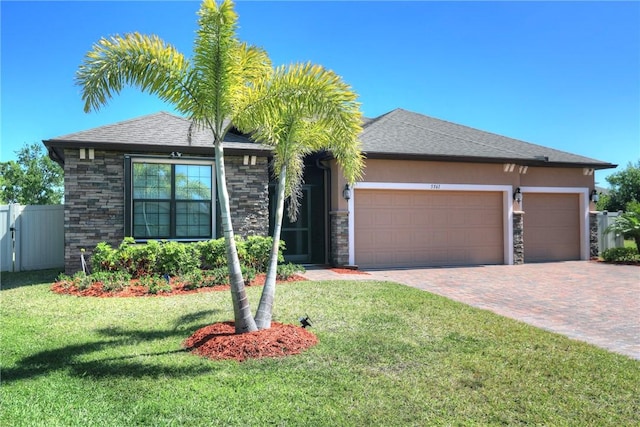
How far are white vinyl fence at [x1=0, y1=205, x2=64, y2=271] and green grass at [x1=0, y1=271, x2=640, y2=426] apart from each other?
6684 millimetres

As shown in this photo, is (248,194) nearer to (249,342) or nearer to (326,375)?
(249,342)

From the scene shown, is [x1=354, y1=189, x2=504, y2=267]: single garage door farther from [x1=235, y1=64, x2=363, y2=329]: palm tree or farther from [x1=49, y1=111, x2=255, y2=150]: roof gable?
[x1=235, y1=64, x2=363, y2=329]: palm tree

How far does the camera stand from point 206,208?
11273 millimetres

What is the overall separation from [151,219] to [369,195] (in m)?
6.31

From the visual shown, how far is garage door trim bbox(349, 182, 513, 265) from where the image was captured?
12.2 meters

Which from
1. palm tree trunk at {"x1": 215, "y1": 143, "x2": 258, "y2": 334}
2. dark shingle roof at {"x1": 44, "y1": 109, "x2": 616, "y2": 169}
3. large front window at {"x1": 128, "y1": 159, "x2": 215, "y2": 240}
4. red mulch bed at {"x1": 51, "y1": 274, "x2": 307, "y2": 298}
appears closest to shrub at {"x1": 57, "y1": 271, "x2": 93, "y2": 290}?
red mulch bed at {"x1": 51, "y1": 274, "x2": 307, "y2": 298}

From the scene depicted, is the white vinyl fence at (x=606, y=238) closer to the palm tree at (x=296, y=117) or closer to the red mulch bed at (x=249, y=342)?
the palm tree at (x=296, y=117)

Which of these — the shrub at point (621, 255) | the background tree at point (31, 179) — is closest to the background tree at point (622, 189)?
A: the shrub at point (621, 255)

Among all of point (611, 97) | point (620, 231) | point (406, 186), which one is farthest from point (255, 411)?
point (611, 97)

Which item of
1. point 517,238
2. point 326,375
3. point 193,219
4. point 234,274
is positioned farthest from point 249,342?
point 517,238

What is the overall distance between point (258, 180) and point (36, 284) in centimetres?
598

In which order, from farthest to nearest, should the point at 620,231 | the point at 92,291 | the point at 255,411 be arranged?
A: the point at 620,231 → the point at 92,291 → the point at 255,411

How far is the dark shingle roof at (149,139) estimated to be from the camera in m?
10.2

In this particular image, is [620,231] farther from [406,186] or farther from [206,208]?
[206,208]
